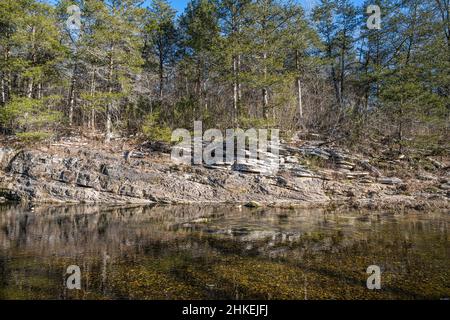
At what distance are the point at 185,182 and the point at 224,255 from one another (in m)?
10.1

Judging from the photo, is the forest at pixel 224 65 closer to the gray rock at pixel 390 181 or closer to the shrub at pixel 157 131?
the shrub at pixel 157 131

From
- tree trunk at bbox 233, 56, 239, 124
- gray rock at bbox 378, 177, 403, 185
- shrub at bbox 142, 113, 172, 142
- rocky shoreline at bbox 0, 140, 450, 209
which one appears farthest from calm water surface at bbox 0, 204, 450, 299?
tree trunk at bbox 233, 56, 239, 124

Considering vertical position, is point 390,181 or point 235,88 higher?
point 235,88

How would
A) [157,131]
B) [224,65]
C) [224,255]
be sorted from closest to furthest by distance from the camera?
1. [224,255]
2. [157,131]
3. [224,65]

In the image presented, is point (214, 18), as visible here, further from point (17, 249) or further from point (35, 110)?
point (17, 249)

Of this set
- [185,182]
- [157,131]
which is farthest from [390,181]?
[157,131]

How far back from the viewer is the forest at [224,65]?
62.9 feet

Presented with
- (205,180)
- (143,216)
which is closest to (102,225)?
(143,216)

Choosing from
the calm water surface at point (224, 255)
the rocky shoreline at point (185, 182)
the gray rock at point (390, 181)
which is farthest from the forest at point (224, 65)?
the calm water surface at point (224, 255)

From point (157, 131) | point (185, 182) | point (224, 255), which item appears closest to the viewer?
point (224, 255)

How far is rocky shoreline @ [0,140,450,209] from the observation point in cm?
1628

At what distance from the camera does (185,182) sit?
17.2 meters

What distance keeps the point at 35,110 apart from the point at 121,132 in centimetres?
522

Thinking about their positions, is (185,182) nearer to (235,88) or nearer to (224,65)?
(235,88)
